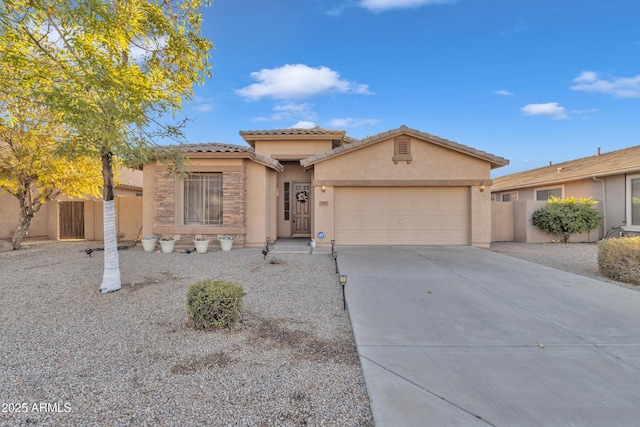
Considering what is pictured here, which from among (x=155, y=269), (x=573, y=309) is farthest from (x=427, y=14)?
(x=155, y=269)

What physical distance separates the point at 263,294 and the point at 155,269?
381 cm

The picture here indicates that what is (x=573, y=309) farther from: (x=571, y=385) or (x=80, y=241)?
(x=80, y=241)

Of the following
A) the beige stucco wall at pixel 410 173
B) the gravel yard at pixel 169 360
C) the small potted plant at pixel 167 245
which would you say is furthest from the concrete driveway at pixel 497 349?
the small potted plant at pixel 167 245

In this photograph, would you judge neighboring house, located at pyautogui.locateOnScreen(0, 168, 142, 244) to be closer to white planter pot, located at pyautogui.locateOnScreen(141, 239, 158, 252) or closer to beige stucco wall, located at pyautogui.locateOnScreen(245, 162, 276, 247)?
white planter pot, located at pyautogui.locateOnScreen(141, 239, 158, 252)

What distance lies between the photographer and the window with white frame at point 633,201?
11.9 metres

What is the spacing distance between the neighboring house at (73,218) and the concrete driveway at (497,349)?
11.2 metres

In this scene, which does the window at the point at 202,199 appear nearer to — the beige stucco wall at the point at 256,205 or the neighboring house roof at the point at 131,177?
the beige stucco wall at the point at 256,205

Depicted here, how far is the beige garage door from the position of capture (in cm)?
1140

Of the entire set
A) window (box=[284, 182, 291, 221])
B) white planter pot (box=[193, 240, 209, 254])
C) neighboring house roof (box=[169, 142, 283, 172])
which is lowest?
white planter pot (box=[193, 240, 209, 254])

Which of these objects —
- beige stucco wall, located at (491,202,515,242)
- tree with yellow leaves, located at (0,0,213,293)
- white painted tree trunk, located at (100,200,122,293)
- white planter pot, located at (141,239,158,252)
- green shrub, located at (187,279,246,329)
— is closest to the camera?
green shrub, located at (187,279,246,329)

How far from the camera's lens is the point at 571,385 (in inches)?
104

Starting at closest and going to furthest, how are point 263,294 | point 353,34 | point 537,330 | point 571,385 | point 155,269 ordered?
point 571,385 → point 537,330 → point 263,294 → point 155,269 → point 353,34

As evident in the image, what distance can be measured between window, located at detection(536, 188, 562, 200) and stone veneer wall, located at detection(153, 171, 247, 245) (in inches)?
655

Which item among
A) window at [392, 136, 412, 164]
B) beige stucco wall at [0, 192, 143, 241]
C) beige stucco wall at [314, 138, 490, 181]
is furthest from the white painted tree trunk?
window at [392, 136, 412, 164]
